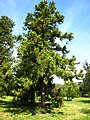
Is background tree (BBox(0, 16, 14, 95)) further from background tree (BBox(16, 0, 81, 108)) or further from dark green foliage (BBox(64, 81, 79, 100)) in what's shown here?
dark green foliage (BBox(64, 81, 79, 100))

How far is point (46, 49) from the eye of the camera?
33594 mm

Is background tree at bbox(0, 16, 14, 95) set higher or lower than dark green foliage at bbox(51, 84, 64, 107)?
higher

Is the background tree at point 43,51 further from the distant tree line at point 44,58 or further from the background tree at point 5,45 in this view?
the background tree at point 5,45

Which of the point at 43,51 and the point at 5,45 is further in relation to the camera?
the point at 5,45

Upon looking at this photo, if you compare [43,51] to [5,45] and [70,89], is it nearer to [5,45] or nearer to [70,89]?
[70,89]

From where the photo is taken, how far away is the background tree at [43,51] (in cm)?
3234

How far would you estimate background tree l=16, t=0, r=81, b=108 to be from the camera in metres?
32.3

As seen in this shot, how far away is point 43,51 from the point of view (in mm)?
32750

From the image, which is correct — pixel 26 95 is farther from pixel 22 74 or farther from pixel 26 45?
pixel 26 45

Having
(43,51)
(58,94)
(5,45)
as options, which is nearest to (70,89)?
(58,94)

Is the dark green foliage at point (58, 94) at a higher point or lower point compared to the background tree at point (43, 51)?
lower

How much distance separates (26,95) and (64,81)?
36.6 feet

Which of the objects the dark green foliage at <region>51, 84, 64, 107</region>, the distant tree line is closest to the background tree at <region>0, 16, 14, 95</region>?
the distant tree line

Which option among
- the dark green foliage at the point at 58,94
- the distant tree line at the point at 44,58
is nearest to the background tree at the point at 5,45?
the distant tree line at the point at 44,58
